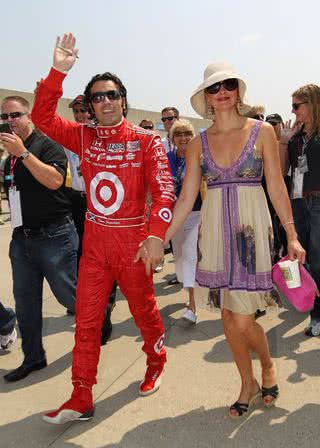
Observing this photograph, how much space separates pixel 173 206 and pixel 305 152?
1.61 metres

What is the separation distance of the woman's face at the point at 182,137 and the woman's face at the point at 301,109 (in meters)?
1.04

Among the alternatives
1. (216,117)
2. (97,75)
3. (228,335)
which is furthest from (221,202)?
(97,75)

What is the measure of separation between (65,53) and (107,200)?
88 centimetres

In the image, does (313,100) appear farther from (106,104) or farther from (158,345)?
(158,345)

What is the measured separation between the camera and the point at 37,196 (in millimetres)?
3236

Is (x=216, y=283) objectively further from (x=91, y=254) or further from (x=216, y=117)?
(x=216, y=117)

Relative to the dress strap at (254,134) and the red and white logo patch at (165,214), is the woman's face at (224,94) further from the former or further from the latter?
the red and white logo patch at (165,214)

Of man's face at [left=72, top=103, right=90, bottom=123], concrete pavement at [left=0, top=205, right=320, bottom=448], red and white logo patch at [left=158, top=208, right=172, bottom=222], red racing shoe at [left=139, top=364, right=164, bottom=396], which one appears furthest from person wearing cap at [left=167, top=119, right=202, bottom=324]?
red and white logo patch at [left=158, top=208, right=172, bottom=222]

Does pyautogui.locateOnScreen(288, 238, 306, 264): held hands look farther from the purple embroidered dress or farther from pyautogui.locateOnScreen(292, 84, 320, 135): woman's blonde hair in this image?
pyautogui.locateOnScreen(292, 84, 320, 135): woman's blonde hair

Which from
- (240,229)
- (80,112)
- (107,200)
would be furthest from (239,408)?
(80,112)

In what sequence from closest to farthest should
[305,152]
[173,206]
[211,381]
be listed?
[173,206] → [211,381] → [305,152]

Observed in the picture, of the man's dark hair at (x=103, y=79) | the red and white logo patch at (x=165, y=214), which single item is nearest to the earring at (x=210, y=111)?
the man's dark hair at (x=103, y=79)

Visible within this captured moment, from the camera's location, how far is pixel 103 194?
107 inches

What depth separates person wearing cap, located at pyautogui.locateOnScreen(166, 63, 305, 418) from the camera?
2531mm
